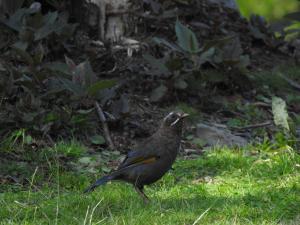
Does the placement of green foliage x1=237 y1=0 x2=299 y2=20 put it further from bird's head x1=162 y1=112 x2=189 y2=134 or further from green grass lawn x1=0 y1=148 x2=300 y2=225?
bird's head x1=162 y1=112 x2=189 y2=134

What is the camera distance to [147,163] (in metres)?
6.85

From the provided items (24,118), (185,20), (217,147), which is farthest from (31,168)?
(185,20)

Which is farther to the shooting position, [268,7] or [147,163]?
[268,7]

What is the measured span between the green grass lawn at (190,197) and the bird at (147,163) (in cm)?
13

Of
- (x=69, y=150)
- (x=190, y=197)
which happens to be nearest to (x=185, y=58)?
(x=69, y=150)

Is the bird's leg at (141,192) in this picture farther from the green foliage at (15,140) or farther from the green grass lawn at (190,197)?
the green foliage at (15,140)

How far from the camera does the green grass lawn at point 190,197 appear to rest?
237 inches

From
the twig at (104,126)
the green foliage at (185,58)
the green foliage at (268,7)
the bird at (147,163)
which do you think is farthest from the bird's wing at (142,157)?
the green foliage at (268,7)

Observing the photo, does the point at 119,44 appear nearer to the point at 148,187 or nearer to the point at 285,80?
the point at 285,80

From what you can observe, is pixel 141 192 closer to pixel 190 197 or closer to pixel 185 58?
pixel 190 197

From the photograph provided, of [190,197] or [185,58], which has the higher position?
[185,58]

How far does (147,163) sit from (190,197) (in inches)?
17.8

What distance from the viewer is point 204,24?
10852 millimetres

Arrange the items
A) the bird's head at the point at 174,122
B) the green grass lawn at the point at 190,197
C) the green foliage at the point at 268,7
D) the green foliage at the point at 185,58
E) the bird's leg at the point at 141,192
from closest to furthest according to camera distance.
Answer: the green grass lawn at the point at 190,197 → the bird's leg at the point at 141,192 → the bird's head at the point at 174,122 → the green foliage at the point at 185,58 → the green foliage at the point at 268,7
